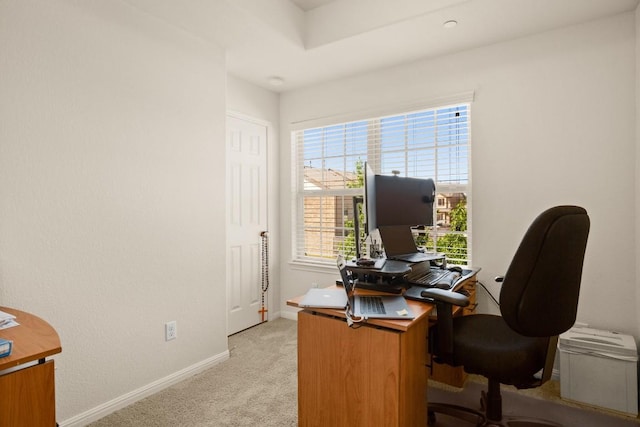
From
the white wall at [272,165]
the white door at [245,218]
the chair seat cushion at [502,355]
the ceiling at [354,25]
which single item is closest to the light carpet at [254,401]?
the chair seat cushion at [502,355]

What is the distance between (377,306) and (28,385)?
4.26 ft

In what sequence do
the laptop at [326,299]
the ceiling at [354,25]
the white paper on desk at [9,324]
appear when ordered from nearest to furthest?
the white paper on desk at [9,324], the laptop at [326,299], the ceiling at [354,25]

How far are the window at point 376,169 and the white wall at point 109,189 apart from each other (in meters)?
1.22

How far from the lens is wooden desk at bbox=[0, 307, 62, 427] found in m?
1.03

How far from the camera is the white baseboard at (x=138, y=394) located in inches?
79.8

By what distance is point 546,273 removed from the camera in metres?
1.47

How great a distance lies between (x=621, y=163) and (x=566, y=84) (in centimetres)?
64

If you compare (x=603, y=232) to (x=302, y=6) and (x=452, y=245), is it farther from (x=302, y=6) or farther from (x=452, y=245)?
(x=302, y=6)

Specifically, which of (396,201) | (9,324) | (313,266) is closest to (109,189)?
(9,324)

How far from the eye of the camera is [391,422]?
1547 millimetres

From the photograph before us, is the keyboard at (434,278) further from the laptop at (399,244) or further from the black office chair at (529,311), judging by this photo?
the black office chair at (529,311)

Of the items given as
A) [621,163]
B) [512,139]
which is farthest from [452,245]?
[621,163]

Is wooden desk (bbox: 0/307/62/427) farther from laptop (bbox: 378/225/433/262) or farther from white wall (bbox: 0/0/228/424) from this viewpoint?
laptop (bbox: 378/225/433/262)

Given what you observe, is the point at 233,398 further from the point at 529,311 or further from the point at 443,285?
the point at 529,311
